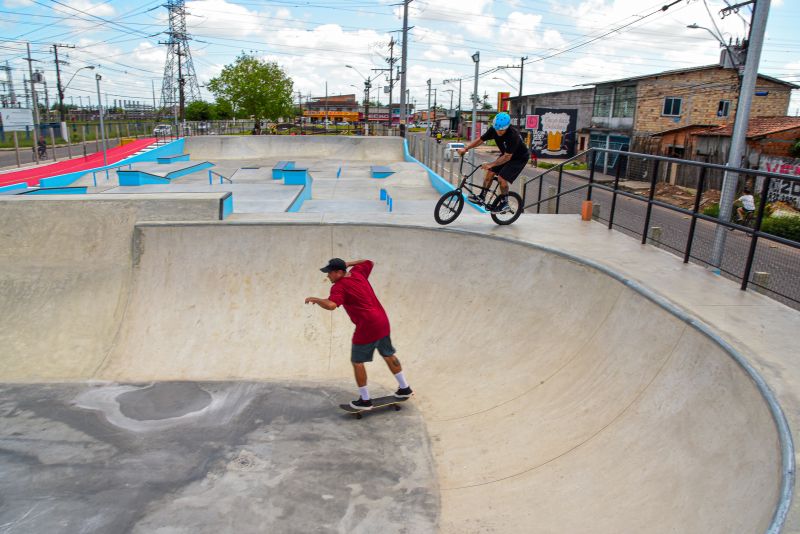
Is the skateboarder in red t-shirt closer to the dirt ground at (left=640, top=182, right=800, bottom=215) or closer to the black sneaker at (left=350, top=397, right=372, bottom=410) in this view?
the black sneaker at (left=350, top=397, right=372, bottom=410)

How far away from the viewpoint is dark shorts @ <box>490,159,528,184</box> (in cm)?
771

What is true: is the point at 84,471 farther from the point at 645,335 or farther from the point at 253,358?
the point at 645,335

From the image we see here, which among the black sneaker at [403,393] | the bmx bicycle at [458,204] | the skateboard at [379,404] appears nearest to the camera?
the skateboard at [379,404]

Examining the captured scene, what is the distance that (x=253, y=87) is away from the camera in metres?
54.2

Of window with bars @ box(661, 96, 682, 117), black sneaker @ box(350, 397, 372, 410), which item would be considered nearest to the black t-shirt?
black sneaker @ box(350, 397, 372, 410)

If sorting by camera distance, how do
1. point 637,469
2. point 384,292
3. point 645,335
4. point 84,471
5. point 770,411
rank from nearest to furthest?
point 770,411
point 637,469
point 84,471
point 645,335
point 384,292

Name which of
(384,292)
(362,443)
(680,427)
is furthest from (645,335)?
(384,292)

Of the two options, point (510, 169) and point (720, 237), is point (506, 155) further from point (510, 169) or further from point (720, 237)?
point (720, 237)

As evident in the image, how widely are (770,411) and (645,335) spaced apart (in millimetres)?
1859

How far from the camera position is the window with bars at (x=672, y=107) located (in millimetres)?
37219

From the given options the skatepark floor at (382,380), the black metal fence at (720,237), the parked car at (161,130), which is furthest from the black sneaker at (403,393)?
the parked car at (161,130)

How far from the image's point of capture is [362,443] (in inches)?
205

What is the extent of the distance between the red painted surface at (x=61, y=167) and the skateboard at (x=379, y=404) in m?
20.8

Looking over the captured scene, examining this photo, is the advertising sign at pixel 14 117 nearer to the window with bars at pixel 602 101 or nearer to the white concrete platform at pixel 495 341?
the white concrete platform at pixel 495 341
